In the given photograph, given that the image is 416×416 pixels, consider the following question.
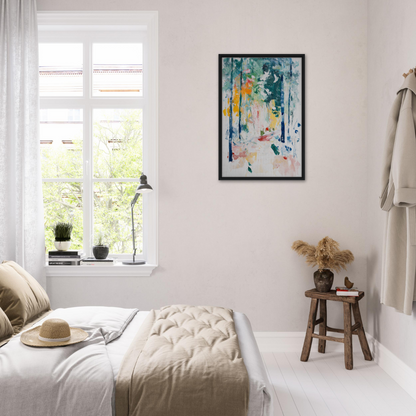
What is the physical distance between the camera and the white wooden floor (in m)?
2.21

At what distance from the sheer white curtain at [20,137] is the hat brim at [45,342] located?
1352 millimetres

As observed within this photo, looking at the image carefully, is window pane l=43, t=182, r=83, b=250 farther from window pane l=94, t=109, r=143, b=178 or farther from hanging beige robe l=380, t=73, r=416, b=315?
hanging beige robe l=380, t=73, r=416, b=315

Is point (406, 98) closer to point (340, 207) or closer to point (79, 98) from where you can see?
point (340, 207)

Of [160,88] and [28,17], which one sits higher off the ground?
[28,17]

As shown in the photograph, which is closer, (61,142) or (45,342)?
(45,342)

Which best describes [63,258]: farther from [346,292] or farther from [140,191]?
[346,292]

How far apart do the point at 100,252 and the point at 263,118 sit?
1.66 metres

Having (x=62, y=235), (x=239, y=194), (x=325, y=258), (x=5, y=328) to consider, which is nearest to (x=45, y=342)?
(x=5, y=328)

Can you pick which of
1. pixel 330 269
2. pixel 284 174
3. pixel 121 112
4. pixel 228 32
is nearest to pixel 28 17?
pixel 121 112

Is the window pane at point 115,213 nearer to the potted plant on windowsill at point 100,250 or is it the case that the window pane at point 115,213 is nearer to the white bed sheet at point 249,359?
the potted plant on windowsill at point 100,250

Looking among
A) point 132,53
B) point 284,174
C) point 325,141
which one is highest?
point 132,53

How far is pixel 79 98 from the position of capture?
334cm

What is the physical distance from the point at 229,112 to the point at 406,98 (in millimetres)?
1296

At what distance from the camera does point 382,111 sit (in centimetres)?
289
